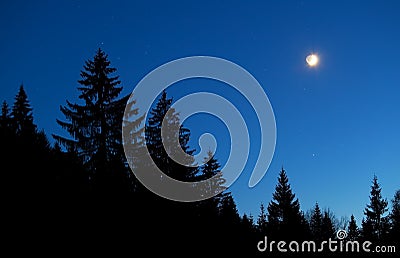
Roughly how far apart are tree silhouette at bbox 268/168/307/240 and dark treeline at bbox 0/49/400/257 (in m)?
9.26

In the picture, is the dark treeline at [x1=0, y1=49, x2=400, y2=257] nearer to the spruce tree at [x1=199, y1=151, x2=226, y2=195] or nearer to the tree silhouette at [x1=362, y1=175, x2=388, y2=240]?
the spruce tree at [x1=199, y1=151, x2=226, y2=195]

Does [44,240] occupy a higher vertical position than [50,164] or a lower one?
lower

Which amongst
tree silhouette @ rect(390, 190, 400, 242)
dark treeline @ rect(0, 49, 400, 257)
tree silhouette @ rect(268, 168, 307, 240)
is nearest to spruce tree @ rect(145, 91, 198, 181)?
dark treeline @ rect(0, 49, 400, 257)

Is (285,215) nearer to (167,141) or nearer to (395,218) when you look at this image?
(167,141)

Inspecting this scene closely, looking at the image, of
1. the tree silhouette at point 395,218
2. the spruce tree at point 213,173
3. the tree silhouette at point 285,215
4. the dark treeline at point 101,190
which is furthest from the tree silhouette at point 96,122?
the tree silhouette at point 395,218

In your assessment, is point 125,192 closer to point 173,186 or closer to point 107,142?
point 173,186

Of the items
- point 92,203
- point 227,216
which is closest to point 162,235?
point 92,203

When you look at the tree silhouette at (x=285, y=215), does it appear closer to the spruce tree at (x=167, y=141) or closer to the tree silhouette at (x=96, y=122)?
the spruce tree at (x=167, y=141)

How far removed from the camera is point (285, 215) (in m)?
42.0

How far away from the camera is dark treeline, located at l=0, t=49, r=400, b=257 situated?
13375 mm

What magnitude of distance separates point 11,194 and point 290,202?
123ft

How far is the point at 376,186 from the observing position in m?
63.2

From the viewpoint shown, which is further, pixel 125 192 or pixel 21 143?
pixel 125 192

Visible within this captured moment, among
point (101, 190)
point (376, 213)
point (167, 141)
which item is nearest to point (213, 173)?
point (167, 141)
